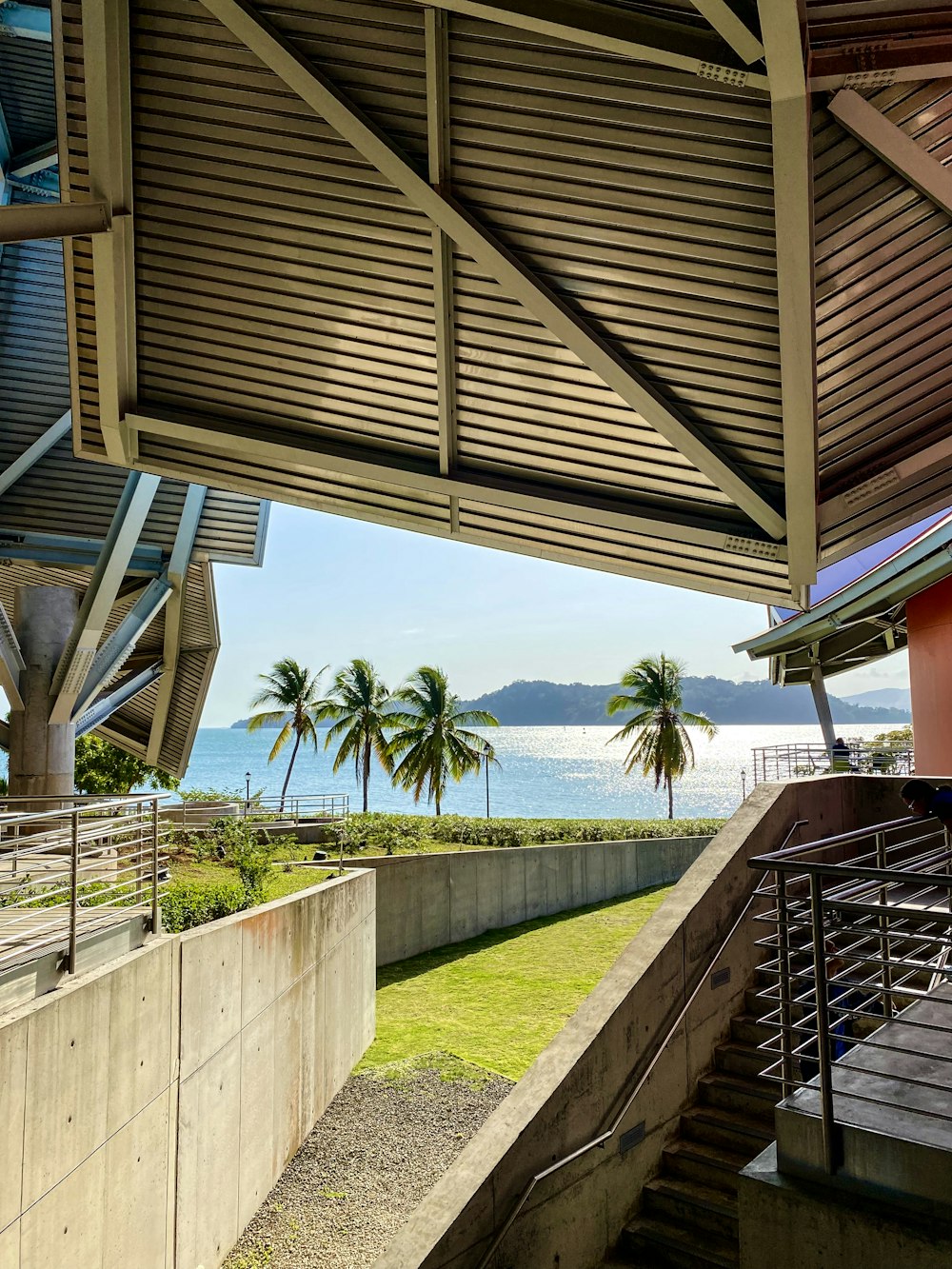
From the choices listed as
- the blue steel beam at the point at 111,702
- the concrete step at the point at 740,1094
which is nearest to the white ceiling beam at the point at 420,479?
the concrete step at the point at 740,1094

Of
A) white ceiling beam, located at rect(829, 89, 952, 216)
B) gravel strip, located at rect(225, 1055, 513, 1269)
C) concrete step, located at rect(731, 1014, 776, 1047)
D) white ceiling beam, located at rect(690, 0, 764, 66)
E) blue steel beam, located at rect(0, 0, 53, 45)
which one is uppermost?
blue steel beam, located at rect(0, 0, 53, 45)

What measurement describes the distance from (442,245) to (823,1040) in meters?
6.13

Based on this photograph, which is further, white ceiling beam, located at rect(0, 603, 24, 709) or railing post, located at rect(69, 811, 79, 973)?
white ceiling beam, located at rect(0, 603, 24, 709)

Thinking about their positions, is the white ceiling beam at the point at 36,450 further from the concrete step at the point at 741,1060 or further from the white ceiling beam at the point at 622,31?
the concrete step at the point at 741,1060

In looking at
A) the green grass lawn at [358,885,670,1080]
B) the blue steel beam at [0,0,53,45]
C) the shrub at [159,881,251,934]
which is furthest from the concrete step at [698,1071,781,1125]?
the blue steel beam at [0,0,53,45]

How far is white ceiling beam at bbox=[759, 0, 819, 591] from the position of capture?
468 centimetres

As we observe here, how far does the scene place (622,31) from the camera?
17.3 ft

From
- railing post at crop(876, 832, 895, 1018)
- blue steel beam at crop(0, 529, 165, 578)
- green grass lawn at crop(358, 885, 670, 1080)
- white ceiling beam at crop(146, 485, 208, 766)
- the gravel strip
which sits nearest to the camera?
railing post at crop(876, 832, 895, 1018)

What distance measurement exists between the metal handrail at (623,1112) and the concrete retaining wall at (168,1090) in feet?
9.19

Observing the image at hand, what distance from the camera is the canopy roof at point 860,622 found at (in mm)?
13328

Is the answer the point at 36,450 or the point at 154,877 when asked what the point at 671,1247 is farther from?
the point at 36,450

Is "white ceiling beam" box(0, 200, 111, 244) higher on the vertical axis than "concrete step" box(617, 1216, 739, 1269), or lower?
higher

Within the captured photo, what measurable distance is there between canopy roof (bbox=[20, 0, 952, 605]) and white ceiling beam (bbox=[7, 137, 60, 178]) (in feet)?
22.2

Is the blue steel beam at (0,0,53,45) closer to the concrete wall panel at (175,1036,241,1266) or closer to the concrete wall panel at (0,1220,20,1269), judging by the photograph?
the concrete wall panel at (175,1036,241,1266)
